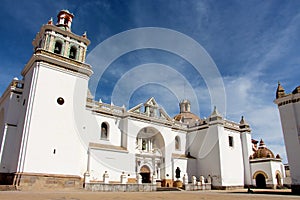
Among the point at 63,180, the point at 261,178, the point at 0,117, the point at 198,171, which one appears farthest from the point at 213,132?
the point at 0,117

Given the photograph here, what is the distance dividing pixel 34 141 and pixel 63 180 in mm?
A: 3328

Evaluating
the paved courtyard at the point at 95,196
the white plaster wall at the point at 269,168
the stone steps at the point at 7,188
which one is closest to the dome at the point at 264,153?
the white plaster wall at the point at 269,168

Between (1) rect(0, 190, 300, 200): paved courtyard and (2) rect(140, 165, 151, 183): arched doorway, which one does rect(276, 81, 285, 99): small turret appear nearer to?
(1) rect(0, 190, 300, 200): paved courtyard

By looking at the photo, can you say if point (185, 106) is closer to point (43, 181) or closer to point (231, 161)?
point (231, 161)

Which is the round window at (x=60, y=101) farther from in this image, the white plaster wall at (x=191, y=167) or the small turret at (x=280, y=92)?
the white plaster wall at (x=191, y=167)

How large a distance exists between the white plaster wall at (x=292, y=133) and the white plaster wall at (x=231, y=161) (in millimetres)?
9956

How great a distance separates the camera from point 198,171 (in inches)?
1153

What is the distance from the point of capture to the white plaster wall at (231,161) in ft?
88.2

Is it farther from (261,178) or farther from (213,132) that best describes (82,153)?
(261,178)

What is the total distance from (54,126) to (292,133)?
17525mm

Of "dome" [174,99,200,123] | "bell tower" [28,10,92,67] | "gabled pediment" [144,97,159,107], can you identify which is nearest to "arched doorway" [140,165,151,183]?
"gabled pediment" [144,97,159,107]

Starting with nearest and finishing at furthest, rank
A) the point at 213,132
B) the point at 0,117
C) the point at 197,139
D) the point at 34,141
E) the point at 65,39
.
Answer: the point at 34,141, the point at 65,39, the point at 0,117, the point at 213,132, the point at 197,139

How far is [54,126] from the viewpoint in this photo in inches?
666

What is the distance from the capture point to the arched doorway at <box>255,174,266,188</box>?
28000 millimetres
